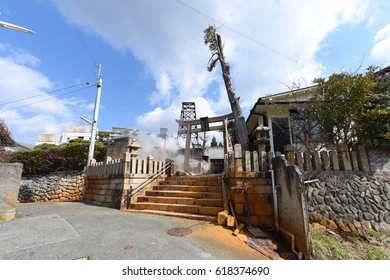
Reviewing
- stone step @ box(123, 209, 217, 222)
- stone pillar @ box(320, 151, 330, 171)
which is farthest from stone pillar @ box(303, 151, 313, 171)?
stone step @ box(123, 209, 217, 222)

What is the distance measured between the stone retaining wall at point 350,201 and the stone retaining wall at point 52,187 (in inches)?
534

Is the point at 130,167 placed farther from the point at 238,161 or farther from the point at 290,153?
the point at 290,153

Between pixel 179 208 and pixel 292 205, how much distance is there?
3.73m

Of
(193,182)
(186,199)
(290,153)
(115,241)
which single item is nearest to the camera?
(115,241)

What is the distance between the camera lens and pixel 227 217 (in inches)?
210

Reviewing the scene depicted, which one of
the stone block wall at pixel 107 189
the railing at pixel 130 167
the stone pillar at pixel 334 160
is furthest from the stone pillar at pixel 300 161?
the stone block wall at pixel 107 189

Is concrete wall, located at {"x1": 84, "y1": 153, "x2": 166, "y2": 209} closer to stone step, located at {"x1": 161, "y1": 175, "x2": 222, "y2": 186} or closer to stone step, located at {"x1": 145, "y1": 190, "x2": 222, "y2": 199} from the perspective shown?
stone step, located at {"x1": 145, "y1": 190, "x2": 222, "y2": 199}

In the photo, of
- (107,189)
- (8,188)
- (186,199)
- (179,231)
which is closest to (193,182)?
(186,199)

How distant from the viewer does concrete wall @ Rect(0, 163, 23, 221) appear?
17.3ft

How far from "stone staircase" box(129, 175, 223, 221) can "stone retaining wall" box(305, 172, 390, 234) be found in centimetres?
317

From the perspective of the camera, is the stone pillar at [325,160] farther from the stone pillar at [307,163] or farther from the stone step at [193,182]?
the stone step at [193,182]

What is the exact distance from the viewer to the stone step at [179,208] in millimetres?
6164

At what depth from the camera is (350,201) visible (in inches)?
229
